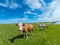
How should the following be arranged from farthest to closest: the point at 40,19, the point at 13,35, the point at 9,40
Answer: the point at 40,19
the point at 13,35
the point at 9,40

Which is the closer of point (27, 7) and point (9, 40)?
point (9, 40)

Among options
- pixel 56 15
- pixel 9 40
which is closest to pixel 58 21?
pixel 56 15

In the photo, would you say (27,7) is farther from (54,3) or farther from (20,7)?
(54,3)

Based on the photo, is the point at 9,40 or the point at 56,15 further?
the point at 56,15

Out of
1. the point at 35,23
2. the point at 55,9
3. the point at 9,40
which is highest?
the point at 55,9

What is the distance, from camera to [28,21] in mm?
17281

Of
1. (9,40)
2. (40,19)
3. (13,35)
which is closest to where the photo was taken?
(9,40)

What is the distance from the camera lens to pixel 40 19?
17.1 meters

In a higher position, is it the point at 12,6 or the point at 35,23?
the point at 12,6

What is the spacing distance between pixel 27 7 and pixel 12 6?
1665 millimetres

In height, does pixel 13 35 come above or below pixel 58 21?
below

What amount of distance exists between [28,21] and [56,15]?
3001 mm

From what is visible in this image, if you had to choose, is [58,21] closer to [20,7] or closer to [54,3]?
[54,3]

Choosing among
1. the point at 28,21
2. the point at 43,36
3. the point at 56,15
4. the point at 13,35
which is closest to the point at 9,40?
the point at 13,35
